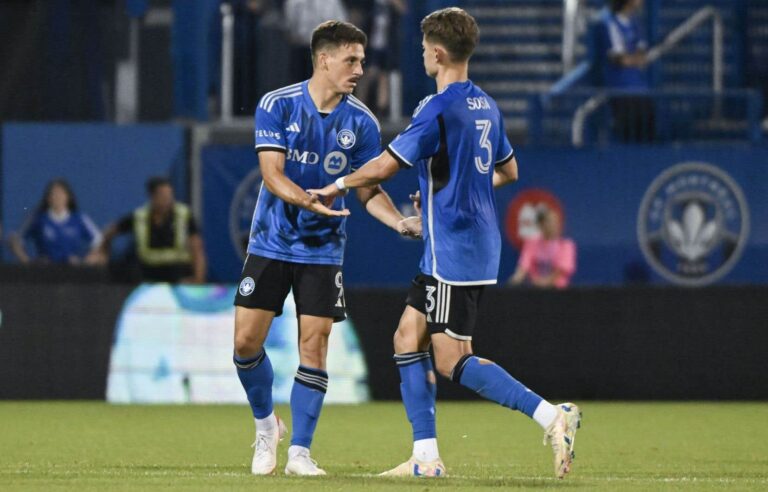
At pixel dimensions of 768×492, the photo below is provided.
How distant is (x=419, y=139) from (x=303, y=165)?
78 cm

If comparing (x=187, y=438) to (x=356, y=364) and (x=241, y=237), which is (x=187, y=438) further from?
(x=241, y=237)

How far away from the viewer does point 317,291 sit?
326 inches

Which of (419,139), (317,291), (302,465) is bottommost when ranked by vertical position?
(302,465)

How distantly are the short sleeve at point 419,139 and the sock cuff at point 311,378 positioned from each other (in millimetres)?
1231

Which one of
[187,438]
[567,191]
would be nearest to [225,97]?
[567,191]

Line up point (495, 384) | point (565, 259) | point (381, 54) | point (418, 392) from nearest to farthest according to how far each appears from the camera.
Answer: point (495, 384) → point (418, 392) → point (565, 259) → point (381, 54)

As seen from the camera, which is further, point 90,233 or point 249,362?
point 90,233

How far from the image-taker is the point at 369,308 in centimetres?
1469

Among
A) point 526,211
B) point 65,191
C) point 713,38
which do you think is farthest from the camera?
point 713,38

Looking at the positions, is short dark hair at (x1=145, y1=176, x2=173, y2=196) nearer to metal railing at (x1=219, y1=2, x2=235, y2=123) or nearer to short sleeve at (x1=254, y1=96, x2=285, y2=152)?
metal railing at (x1=219, y1=2, x2=235, y2=123)

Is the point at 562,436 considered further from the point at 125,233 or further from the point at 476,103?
the point at 125,233

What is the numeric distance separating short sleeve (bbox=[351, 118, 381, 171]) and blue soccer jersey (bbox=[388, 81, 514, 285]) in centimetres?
55

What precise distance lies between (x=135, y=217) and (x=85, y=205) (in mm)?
1370

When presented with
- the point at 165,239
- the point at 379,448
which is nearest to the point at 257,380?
the point at 379,448
